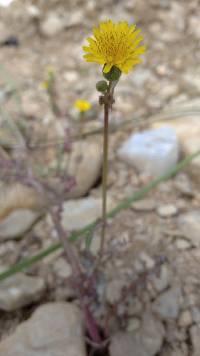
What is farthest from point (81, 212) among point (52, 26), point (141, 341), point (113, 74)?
point (52, 26)

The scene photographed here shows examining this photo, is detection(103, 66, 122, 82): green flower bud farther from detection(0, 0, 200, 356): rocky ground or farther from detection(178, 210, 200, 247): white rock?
detection(178, 210, 200, 247): white rock

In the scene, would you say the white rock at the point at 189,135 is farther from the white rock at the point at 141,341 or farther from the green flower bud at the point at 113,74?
the green flower bud at the point at 113,74

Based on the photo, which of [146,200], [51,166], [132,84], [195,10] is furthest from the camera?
[195,10]

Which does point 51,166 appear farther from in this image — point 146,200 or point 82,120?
point 146,200

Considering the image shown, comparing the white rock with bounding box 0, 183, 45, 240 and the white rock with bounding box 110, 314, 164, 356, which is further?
the white rock with bounding box 0, 183, 45, 240

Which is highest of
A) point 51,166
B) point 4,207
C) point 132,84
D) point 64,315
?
point 132,84

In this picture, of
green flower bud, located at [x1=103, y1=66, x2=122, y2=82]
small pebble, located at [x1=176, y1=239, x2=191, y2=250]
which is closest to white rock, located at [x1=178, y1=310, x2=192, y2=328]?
small pebble, located at [x1=176, y1=239, x2=191, y2=250]

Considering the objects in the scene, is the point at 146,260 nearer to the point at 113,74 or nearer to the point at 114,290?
the point at 114,290

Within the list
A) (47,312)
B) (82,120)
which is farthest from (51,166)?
(47,312)
